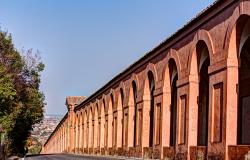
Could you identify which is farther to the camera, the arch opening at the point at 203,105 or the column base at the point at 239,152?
the arch opening at the point at 203,105

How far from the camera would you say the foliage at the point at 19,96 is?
3687 centimetres

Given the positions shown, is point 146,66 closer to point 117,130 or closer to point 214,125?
point 117,130

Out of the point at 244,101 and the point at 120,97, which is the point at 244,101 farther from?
the point at 120,97

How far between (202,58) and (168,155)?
229 inches

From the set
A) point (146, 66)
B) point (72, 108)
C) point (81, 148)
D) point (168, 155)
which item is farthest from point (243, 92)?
point (72, 108)

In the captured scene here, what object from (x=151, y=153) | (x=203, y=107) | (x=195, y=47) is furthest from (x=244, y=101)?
(x=151, y=153)

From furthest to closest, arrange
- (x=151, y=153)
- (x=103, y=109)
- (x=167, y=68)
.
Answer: (x=103, y=109)
(x=151, y=153)
(x=167, y=68)

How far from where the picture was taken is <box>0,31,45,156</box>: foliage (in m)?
36.9

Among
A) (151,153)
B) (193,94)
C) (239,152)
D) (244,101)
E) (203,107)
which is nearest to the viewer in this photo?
(239,152)

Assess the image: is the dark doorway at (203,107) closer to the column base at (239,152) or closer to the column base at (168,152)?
the column base at (168,152)

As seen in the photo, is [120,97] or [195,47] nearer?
[195,47]

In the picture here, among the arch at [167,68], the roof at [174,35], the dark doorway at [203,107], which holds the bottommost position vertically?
the dark doorway at [203,107]

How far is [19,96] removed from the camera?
44.5 m

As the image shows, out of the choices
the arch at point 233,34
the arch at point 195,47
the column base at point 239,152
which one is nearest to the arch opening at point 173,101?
the arch at point 195,47
